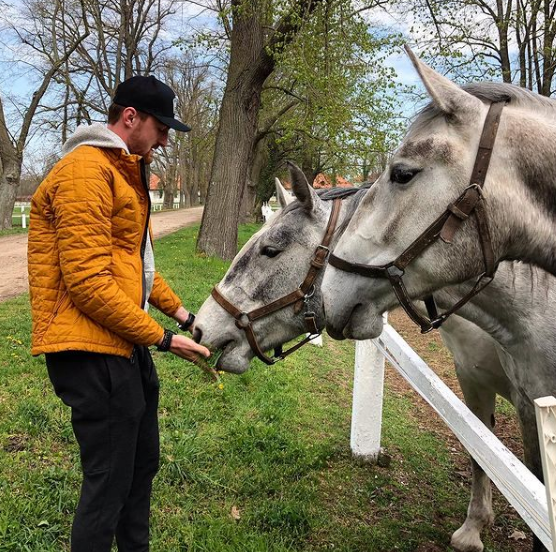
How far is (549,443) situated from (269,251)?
1981 mm

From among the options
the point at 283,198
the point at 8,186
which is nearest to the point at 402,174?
the point at 283,198

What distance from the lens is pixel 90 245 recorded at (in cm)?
189

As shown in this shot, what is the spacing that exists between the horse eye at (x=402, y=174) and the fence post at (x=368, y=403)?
95.4 inches

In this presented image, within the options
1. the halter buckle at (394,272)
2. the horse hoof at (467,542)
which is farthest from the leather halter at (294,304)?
the horse hoof at (467,542)

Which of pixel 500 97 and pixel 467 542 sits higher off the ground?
pixel 500 97

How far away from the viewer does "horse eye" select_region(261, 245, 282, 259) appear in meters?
2.87

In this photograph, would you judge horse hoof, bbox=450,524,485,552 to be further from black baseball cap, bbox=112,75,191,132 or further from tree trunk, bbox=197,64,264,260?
tree trunk, bbox=197,64,264,260

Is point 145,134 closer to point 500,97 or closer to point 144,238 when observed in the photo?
point 144,238

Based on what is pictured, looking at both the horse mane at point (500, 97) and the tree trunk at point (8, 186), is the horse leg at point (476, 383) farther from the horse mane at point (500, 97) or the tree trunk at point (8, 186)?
the tree trunk at point (8, 186)

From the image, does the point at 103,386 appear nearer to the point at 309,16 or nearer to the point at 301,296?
the point at 301,296

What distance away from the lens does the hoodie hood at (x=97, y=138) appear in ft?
6.77

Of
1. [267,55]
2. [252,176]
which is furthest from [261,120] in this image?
[267,55]

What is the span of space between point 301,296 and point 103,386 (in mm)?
1221

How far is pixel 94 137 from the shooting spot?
2.09 meters
